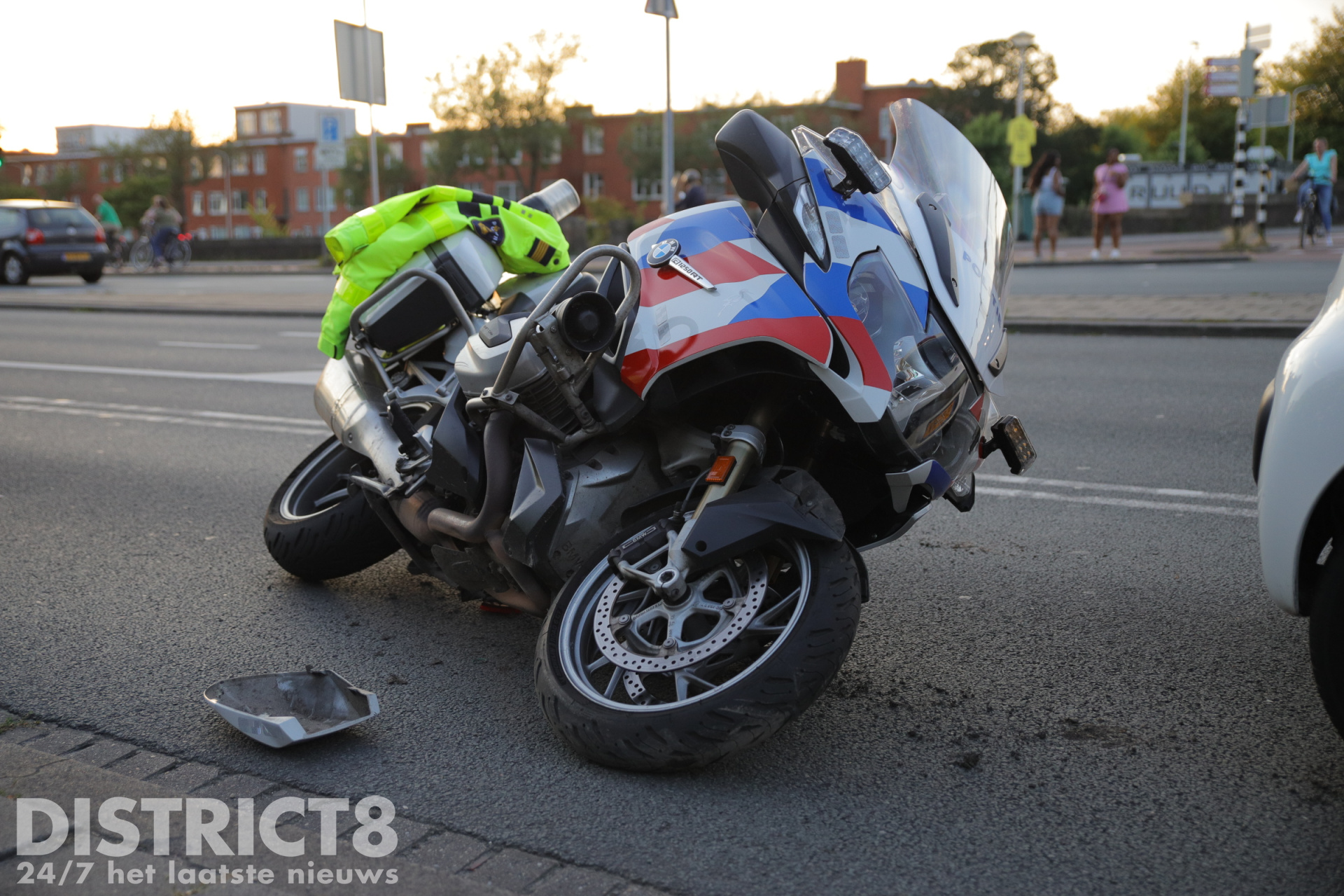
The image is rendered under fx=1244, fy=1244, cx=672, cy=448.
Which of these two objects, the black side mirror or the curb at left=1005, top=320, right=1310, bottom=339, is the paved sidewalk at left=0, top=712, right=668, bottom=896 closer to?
the black side mirror

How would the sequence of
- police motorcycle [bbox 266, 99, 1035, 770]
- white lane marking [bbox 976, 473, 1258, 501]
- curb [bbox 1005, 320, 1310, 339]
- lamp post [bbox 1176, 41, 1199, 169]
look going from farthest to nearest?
lamp post [bbox 1176, 41, 1199, 169]
curb [bbox 1005, 320, 1310, 339]
white lane marking [bbox 976, 473, 1258, 501]
police motorcycle [bbox 266, 99, 1035, 770]

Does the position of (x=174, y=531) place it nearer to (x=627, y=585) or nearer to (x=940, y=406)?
(x=627, y=585)

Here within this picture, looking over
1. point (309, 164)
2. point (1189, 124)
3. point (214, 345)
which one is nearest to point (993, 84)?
point (1189, 124)

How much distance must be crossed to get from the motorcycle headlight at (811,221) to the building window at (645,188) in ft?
251

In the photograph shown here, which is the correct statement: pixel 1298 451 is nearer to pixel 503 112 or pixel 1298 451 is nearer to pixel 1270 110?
pixel 1270 110

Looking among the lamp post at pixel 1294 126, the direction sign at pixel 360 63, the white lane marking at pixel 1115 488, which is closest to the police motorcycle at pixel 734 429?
the white lane marking at pixel 1115 488

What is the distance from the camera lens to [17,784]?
2770 mm

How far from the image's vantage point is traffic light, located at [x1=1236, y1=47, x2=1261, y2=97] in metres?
20.5

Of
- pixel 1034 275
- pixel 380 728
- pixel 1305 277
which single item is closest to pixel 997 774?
pixel 380 728

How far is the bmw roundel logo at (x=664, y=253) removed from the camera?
2.95 metres

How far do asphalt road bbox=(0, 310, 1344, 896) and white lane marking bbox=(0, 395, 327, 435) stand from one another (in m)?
1.25

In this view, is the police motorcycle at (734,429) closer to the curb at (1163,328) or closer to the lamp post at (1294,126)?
the curb at (1163,328)

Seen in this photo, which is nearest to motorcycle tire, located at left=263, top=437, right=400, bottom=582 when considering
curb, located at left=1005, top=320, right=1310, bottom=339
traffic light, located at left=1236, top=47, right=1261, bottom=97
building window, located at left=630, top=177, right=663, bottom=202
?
curb, located at left=1005, top=320, right=1310, bottom=339

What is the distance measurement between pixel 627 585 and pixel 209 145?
9359cm
